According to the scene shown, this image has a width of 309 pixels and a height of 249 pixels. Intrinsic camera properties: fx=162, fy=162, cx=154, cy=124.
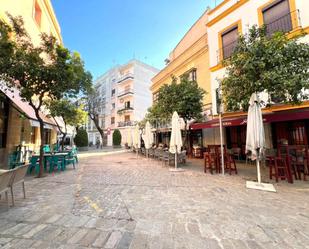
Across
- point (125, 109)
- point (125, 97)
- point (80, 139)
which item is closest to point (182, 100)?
point (80, 139)

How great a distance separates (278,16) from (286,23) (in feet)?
2.55

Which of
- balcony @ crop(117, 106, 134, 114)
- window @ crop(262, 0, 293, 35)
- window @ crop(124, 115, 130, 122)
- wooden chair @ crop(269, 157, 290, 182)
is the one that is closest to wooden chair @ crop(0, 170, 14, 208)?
wooden chair @ crop(269, 157, 290, 182)

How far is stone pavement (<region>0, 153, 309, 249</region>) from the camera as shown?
9.05 feet

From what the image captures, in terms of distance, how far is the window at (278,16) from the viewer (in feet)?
30.8

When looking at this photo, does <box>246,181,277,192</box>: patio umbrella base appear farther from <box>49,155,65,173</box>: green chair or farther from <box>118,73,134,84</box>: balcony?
<box>118,73,134,84</box>: balcony

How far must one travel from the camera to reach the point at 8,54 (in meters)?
6.47

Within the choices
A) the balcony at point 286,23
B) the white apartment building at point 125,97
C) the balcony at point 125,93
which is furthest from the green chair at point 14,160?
the balcony at point 125,93

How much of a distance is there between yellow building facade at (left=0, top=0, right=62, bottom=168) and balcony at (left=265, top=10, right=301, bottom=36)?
44.3 feet

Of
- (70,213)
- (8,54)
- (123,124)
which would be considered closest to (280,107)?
(70,213)

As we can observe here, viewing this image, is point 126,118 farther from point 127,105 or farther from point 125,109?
point 127,105

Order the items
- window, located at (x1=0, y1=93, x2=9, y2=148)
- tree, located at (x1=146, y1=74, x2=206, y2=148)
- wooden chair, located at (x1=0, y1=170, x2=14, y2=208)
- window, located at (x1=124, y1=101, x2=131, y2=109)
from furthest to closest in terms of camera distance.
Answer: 1. window, located at (x1=124, y1=101, x2=131, y2=109)
2. tree, located at (x1=146, y1=74, x2=206, y2=148)
3. window, located at (x1=0, y1=93, x2=9, y2=148)
4. wooden chair, located at (x1=0, y1=170, x2=14, y2=208)

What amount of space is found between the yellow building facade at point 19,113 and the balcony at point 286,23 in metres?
13.5

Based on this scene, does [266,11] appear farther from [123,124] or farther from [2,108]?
[123,124]

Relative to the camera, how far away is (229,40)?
1219cm
